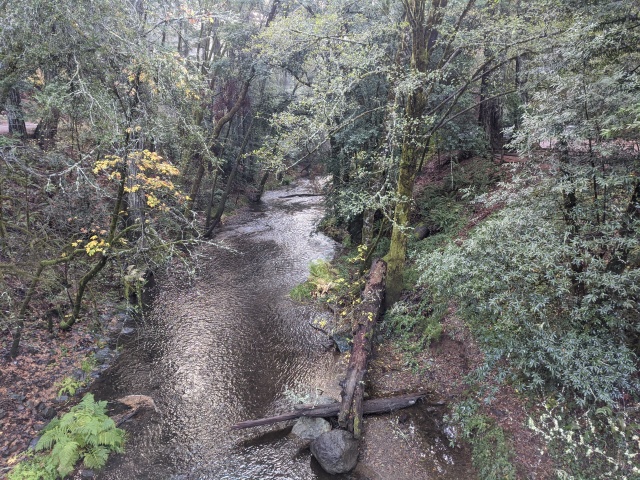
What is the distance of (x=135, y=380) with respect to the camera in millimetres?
7656

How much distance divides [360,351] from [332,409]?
4.67 feet

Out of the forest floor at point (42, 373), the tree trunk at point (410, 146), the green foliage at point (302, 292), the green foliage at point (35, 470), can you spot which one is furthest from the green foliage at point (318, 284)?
the green foliage at point (35, 470)

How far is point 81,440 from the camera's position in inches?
226

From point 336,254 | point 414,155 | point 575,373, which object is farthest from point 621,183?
point 336,254

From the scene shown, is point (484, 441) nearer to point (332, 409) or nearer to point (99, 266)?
point (332, 409)

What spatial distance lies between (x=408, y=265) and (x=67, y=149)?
1047 cm

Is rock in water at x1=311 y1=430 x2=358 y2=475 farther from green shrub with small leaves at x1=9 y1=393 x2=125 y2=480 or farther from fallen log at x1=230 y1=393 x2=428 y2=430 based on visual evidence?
green shrub with small leaves at x1=9 y1=393 x2=125 y2=480

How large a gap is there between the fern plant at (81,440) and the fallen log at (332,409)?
1.97 meters

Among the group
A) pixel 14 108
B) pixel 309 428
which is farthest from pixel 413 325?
pixel 14 108

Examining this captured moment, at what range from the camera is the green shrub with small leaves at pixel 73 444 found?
5.36 meters

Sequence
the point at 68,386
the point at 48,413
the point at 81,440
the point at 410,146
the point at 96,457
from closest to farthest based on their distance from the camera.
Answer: the point at 96,457
the point at 81,440
the point at 48,413
the point at 68,386
the point at 410,146

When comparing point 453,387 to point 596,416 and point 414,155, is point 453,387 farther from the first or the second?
point 414,155

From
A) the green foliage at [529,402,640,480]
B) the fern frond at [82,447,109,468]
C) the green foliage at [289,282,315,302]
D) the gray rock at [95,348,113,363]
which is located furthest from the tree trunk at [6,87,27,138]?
the green foliage at [529,402,640,480]

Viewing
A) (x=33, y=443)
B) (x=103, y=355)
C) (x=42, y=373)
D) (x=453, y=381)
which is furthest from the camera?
(x=103, y=355)
